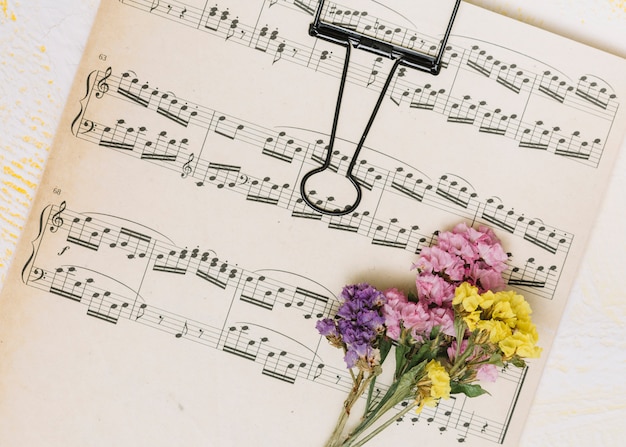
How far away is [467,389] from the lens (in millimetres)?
705

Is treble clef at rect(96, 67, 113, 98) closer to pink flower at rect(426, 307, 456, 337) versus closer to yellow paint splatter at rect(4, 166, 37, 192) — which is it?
yellow paint splatter at rect(4, 166, 37, 192)

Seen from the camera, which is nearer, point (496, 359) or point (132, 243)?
point (496, 359)

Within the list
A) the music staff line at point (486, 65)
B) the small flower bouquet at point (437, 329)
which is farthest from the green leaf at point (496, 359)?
the music staff line at point (486, 65)

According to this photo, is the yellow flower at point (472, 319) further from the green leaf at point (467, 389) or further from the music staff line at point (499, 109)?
the music staff line at point (499, 109)

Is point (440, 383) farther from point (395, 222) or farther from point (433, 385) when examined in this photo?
point (395, 222)

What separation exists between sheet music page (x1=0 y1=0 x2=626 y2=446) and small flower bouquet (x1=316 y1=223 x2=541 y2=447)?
49mm

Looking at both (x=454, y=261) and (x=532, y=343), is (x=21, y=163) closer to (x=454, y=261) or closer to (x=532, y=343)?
(x=454, y=261)

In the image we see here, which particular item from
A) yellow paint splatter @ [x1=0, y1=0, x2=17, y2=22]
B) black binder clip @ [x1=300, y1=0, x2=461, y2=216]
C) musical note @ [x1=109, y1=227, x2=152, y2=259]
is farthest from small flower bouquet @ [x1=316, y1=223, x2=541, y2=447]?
yellow paint splatter @ [x1=0, y1=0, x2=17, y2=22]

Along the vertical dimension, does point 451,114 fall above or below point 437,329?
above

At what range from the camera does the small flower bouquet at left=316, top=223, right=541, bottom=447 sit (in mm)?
652

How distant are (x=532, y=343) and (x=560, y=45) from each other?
43 centimetres

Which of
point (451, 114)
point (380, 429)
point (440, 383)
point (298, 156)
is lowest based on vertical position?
point (380, 429)

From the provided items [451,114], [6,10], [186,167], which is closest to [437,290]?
[451,114]

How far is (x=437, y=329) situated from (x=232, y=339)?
294mm
